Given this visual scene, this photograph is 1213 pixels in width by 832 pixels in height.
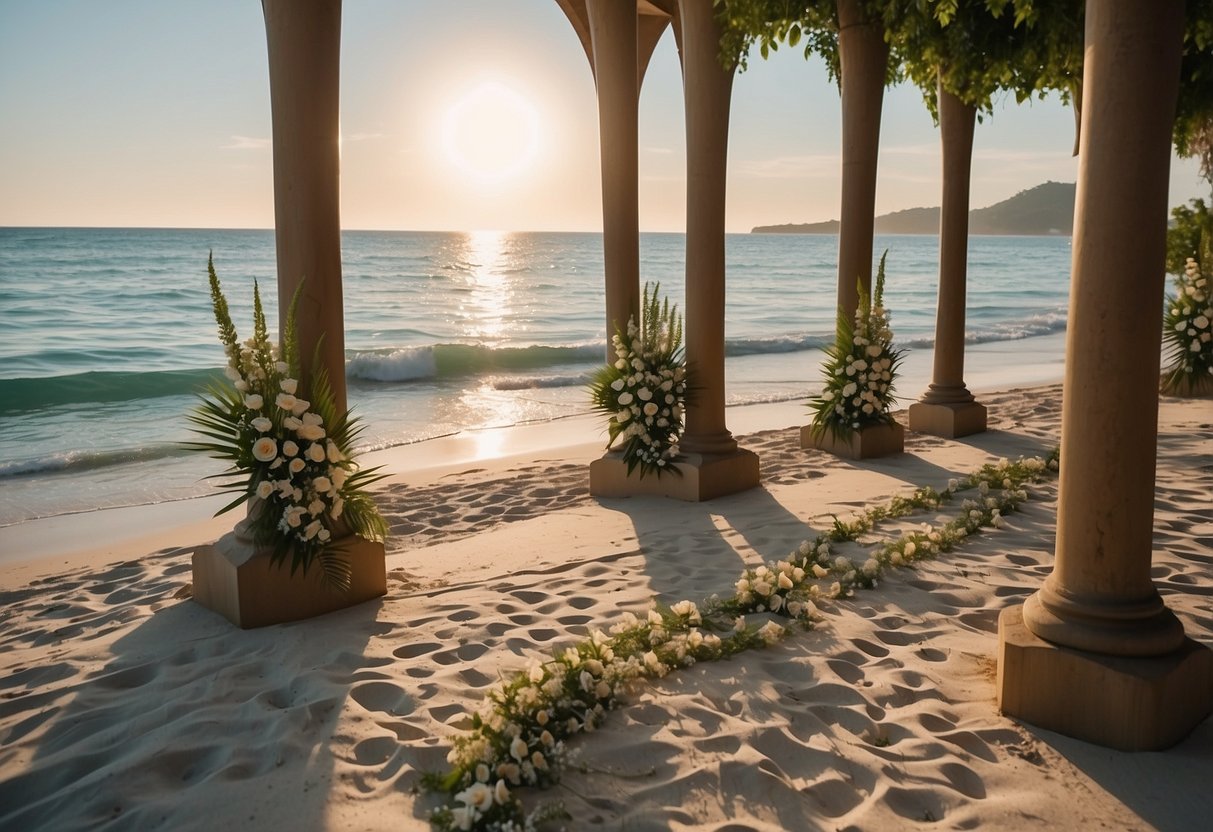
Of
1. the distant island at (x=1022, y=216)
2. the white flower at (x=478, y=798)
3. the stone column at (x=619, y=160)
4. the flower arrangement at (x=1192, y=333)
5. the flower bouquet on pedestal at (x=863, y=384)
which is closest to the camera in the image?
the white flower at (x=478, y=798)

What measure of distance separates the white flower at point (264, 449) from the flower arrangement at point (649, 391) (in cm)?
331

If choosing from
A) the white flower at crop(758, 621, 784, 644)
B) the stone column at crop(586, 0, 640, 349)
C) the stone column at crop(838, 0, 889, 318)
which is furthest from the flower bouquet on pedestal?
the white flower at crop(758, 621, 784, 644)

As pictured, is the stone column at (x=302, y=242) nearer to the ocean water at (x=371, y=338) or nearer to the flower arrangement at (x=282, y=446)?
the flower arrangement at (x=282, y=446)

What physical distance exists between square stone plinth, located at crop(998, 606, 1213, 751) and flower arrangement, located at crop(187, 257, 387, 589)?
2.86 meters

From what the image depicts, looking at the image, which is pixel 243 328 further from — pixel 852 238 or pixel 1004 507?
pixel 1004 507

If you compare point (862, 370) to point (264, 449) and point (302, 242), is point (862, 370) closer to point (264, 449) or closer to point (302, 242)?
point (302, 242)

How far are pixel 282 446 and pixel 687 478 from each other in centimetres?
342

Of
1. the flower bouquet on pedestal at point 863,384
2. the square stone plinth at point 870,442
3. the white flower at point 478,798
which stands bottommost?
the white flower at point 478,798

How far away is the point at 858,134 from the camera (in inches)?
336

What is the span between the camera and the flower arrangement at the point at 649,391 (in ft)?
23.6

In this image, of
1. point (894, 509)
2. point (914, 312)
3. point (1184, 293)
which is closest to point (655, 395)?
point (894, 509)

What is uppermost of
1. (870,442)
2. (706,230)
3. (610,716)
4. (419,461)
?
(706,230)

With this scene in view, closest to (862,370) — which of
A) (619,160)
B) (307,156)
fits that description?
(619,160)

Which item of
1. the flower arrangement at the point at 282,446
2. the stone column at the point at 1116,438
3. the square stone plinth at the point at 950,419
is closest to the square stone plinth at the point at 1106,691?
the stone column at the point at 1116,438
